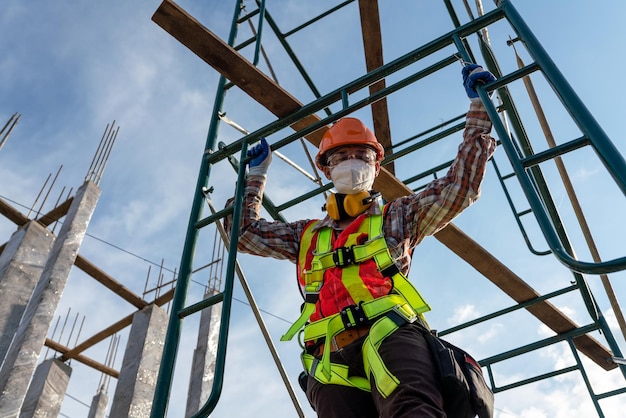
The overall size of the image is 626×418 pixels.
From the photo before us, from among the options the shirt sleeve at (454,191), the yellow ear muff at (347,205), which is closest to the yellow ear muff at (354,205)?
the yellow ear muff at (347,205)

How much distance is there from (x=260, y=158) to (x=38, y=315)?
5.89 meters

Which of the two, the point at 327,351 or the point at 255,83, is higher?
the point at 255,83

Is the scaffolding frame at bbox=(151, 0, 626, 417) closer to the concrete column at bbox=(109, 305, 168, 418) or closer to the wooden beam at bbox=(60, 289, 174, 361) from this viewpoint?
the concrete column at bbox=(109, 305, 168, 418)

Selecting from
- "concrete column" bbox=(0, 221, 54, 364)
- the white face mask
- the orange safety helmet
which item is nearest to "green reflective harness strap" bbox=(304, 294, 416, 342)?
the white face mask

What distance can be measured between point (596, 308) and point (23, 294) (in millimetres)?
7795

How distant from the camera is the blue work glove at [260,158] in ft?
10.9

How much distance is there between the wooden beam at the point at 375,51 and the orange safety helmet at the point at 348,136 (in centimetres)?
156

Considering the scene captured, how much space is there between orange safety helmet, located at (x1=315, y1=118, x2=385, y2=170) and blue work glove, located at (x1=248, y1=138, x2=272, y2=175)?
366 millimetres

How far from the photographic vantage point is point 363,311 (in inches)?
89.4

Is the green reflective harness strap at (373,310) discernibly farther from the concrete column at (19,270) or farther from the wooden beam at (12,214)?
the wooden beam at (12,214)

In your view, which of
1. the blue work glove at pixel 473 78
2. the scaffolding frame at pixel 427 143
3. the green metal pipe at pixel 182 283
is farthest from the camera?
the blue work glove at pixel 473 78

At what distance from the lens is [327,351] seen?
87.0 inches

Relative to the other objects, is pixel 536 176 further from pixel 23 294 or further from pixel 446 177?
pixel 23 294

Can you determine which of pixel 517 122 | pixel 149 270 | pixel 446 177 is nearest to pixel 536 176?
pixel 517 122
